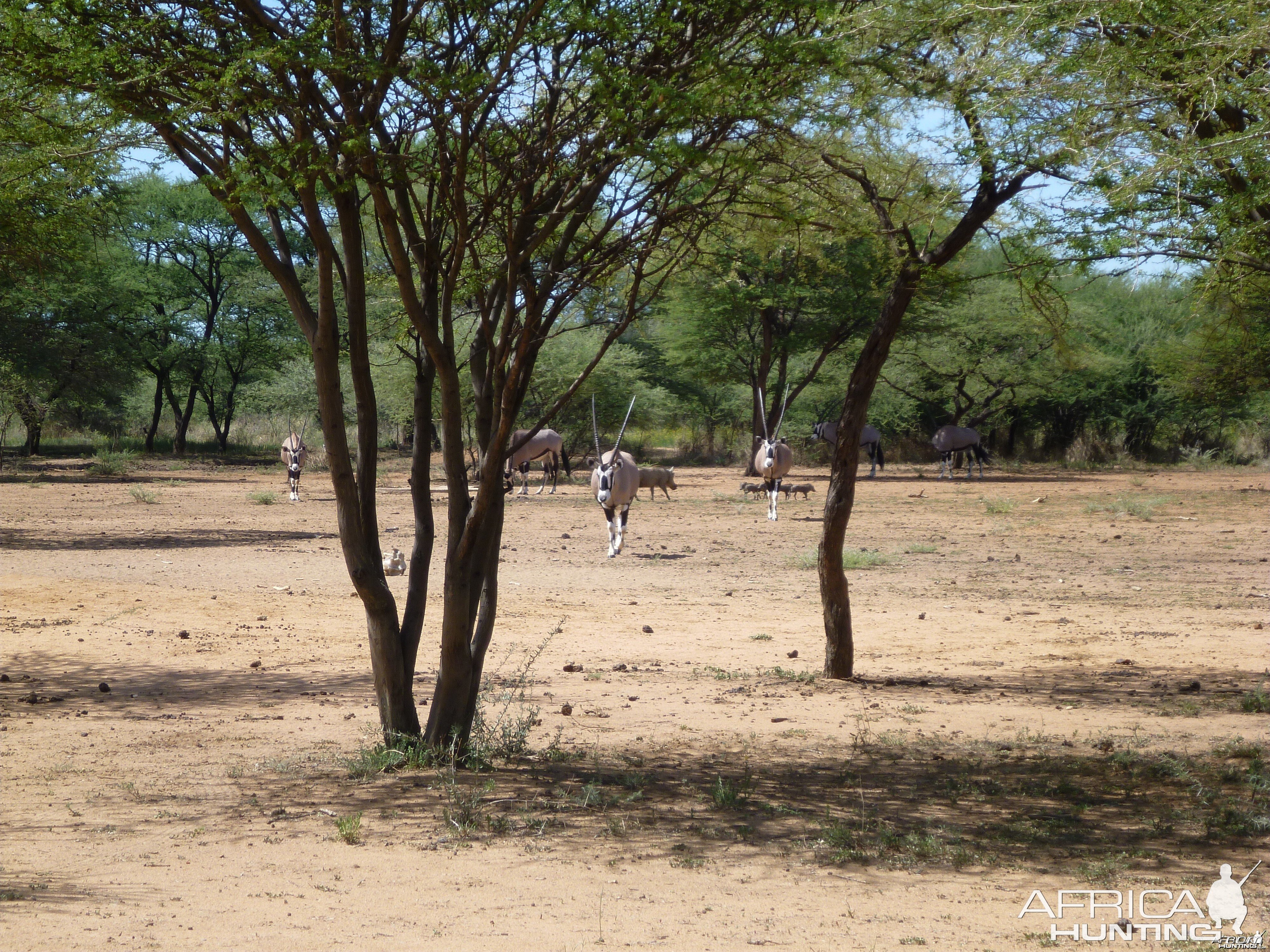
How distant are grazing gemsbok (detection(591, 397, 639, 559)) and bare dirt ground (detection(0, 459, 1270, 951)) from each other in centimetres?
244

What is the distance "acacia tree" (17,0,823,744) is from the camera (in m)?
5.04

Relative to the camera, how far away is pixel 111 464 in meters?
35.2

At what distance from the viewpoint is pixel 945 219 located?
861 cm

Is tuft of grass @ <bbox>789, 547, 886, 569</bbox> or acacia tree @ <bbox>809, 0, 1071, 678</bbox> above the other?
acacia tree @ <bbox>809, 0, 1071, 678</bbox>

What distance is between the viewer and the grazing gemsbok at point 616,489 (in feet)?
56.4

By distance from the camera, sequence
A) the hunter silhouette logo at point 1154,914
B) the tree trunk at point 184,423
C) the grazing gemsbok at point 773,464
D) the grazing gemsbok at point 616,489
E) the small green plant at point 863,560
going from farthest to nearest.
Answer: the tree trunk at point 184,423 < the grazing gemsbok at point 773,464 < the grazing gemsbok at point 616,489 < the small green plant at point 863,560 < the hunter silhouette logo at point 1154,914

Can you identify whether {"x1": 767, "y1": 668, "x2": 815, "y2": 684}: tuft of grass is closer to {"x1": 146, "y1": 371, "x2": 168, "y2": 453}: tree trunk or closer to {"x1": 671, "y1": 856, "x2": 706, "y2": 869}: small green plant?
{"x1": 671, "y1": 856, "x2": 706, "y2": 869}: small green plant

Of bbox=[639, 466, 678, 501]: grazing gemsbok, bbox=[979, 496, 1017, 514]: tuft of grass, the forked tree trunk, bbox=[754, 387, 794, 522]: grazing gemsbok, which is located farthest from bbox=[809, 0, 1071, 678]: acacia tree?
bbox=[639, 466, 678, 501]: grazing gemsbok

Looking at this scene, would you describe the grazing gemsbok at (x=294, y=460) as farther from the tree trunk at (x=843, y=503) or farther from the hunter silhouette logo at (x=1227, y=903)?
the hunter silhouette logo at (x=1227, y=903)

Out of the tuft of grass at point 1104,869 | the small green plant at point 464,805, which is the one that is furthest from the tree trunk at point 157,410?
the tuft of grass at point 1104,869

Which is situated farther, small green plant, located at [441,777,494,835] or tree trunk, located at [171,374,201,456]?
tree trunk, located at [171,374,201,456]

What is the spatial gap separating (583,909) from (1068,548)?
15.0 metres

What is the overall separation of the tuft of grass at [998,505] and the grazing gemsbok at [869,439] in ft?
25.0

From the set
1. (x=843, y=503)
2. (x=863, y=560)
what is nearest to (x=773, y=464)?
(x=863, y=560)
